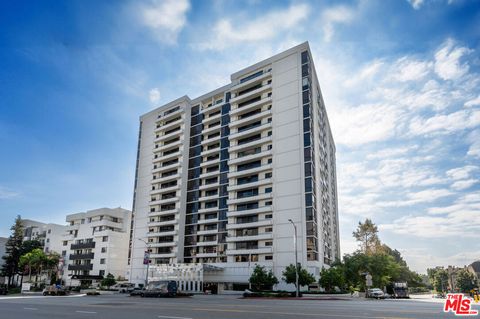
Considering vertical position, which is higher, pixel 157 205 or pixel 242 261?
pixel 157 205

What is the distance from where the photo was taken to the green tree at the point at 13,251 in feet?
331

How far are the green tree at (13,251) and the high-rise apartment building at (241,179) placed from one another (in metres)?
39.1

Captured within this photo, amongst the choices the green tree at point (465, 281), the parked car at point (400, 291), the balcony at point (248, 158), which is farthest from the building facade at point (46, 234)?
the green tree at point (465, 281)

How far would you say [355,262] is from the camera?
66.4 m

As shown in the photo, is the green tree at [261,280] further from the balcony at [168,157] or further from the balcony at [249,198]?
the balcony at [168,157]

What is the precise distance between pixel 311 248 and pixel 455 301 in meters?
48.3

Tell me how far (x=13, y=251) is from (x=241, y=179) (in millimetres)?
74945

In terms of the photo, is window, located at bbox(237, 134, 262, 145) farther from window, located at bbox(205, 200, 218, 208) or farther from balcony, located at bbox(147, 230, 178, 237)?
balcony, located at bbox(147, 230, 178, 237)

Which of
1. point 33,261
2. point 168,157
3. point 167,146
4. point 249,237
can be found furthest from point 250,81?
point 33,261

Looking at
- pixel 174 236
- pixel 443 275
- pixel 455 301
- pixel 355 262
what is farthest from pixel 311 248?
pixel 443 275

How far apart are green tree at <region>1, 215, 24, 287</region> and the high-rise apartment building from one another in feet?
128

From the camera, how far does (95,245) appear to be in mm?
98125

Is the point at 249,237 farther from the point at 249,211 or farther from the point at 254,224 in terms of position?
the point at 249,211

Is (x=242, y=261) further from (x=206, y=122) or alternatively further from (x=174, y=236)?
(x=206, y=122)
